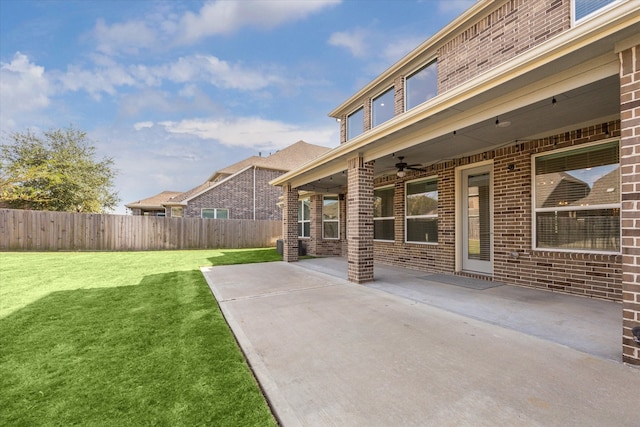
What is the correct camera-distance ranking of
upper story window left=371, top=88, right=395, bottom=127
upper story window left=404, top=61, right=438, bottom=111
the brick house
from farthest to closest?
upper story window left=371, top=88, right=395, bottom=127, upper story window left=404, top=61, right=438, bottom=111, the brick house

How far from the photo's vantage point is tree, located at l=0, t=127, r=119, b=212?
50.5ft

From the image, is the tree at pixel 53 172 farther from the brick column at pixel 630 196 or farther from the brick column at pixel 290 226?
the brick column at pixel 630 196

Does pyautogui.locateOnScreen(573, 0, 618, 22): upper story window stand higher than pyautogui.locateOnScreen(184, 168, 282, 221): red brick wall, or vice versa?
pyautogui.locateOnScreen(573, 0, 618, 22): upper story window

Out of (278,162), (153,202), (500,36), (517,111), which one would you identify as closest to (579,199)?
(517,111)

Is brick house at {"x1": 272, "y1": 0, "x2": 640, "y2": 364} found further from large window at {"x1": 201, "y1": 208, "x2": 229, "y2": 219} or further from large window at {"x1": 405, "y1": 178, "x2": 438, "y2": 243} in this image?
large window at {"x1": 201, "y1": 208, "x2": 229, "y2": 219}

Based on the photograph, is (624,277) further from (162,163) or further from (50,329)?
(162,163)

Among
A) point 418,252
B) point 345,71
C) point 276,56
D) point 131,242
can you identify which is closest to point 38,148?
point 131,242

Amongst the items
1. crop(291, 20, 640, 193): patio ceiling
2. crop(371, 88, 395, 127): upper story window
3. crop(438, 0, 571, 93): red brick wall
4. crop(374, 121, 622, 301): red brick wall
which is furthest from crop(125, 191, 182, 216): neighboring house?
crop(291, 20, 640, 193): patio ceiling

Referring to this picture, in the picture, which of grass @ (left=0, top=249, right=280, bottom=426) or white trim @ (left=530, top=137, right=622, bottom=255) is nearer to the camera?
grass @ (left=0, top=249, right=280, bottom=426)

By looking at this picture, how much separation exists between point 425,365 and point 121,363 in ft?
9.49

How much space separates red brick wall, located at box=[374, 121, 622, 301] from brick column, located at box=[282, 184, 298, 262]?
4.17 m

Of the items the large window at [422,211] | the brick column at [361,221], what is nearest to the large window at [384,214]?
the large window at [422,211]

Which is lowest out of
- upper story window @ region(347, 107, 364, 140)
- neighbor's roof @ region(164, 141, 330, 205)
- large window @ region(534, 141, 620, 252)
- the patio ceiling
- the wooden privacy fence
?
the wooden privacy fence

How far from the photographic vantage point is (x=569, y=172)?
189 inches
